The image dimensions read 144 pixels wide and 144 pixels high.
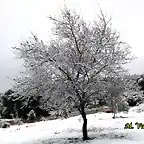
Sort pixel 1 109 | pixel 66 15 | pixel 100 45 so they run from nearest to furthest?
pixel 100 45
pixel 66 15
pixel 1 109

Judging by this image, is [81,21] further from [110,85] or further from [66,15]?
[110,85]

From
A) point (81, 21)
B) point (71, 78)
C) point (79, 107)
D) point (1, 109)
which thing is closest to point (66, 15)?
point (81, 21)

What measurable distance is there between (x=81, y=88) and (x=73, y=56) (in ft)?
5.07

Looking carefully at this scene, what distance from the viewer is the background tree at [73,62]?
48.8 ft

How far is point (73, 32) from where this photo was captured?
15406 mm

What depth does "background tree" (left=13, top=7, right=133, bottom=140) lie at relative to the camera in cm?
1486

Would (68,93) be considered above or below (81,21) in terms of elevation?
below

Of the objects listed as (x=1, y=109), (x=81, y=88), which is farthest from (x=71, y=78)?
(x=1, y=109)


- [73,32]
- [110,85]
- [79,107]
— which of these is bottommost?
[79,107]

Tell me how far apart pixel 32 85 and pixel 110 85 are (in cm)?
371

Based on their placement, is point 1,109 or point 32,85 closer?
point 32,85

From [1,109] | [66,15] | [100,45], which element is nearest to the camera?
[100,45]

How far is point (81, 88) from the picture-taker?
49.0ft

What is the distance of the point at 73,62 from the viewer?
15008 mm
